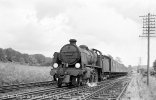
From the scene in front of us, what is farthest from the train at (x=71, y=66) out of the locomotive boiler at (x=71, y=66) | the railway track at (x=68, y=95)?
the railway track at (x=68, y=95)

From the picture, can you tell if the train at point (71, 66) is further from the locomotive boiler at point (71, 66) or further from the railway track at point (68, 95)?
→ the railway track at point (68, 95)

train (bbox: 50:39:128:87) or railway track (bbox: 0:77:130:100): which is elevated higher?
train (bbox: 50:39:128:87)

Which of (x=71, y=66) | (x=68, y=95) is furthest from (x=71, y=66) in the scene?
(x=68, y=95)

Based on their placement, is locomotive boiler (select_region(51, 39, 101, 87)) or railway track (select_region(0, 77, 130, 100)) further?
locomotive boiler (select_region(51, 39, 101, 87))

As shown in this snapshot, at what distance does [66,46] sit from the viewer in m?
17.5

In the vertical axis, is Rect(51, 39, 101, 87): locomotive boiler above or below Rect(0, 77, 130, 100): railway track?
above

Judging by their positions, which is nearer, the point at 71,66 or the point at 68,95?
the point at 68,95

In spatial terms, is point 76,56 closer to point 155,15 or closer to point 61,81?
point 61,81

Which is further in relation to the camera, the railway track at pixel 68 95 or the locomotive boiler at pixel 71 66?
the locomotive boiler at pixel 71 66

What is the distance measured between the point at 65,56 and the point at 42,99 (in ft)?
25.8

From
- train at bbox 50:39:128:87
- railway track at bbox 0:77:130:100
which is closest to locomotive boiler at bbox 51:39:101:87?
train at bbox 50:39:128:87

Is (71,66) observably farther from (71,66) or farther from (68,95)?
(68,95)

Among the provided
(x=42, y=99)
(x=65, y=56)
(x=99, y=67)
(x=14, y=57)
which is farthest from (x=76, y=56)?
(x=14, y=57)

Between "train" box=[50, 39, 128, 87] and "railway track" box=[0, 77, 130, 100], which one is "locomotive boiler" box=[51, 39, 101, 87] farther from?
"railway track" box=[0, 77, 130, 100]
